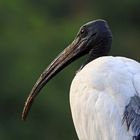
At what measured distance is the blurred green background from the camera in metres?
21.7

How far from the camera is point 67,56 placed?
32.9ft

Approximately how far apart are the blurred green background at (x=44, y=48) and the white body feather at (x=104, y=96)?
36.9ft

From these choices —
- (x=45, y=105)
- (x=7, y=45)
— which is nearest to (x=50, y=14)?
(x=7, y=45)

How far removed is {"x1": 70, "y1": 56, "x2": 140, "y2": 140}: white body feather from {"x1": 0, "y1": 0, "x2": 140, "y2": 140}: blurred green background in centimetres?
1125

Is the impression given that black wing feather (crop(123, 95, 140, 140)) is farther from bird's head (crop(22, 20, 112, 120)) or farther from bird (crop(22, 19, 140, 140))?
bird's head (crop(22, 20, 112, 120))

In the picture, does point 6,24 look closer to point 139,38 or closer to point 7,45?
point 7,45

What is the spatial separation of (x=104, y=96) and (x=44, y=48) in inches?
→ 628

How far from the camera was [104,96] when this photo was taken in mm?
8930

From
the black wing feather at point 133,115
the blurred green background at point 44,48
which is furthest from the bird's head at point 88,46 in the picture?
the blurred green background at point 44,48

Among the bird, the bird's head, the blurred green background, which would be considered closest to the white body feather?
the bird

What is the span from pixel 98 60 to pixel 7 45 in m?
14.9

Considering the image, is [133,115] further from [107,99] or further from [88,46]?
[88,46]

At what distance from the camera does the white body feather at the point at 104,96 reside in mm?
8828

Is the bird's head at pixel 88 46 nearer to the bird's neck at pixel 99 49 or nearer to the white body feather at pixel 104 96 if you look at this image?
the bird's neck at pixel 99 49
